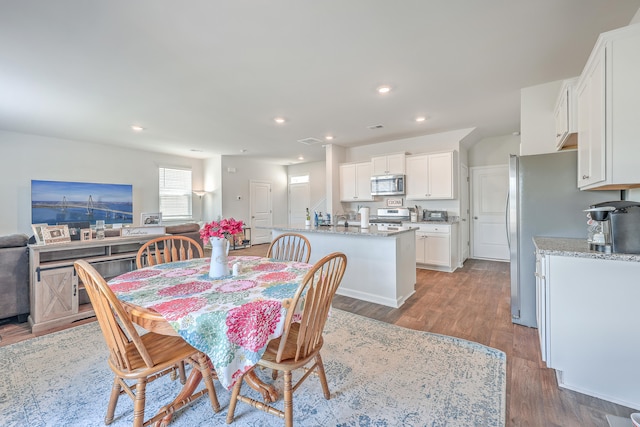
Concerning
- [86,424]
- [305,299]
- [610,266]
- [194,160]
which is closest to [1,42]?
[86,424]

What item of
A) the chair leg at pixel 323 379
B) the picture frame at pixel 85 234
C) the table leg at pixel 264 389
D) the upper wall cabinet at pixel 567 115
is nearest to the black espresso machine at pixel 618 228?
the upper wall cabinet at pixel 567 115

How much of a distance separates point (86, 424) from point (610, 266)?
315 centimetres

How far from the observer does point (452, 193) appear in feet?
16.1

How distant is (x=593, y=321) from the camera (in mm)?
1707

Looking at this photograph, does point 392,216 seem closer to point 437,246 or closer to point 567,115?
point 437,246

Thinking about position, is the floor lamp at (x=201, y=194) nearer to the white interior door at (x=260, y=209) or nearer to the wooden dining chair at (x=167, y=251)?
the white interior door at (x=260, y=209)

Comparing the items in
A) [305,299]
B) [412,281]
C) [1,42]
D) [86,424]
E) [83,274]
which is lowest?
[86,424]

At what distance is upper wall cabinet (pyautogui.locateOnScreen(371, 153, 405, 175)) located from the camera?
541cm

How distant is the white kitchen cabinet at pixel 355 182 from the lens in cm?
590

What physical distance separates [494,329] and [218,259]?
2.60 m

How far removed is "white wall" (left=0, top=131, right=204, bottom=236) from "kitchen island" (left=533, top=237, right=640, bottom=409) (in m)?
7.57

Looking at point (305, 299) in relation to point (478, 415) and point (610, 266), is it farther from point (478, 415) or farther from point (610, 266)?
point (610, 266)

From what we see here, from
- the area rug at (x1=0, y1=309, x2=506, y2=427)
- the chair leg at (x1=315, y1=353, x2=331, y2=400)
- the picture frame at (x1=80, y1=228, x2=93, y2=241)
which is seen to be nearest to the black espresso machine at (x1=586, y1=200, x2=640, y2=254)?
the area rug at (x1=0, y1=309, x2=506, y2=427)

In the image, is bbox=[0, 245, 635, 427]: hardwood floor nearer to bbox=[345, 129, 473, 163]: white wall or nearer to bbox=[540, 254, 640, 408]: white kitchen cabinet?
bbox=[540, 254, 640, 408]: white kitchen cabinet
